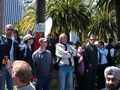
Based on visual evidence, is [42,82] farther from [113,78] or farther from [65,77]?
[113,78]

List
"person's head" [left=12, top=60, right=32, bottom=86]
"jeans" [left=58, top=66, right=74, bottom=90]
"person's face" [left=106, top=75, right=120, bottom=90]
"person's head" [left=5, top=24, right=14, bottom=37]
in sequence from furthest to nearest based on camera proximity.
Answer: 1. "jeans" [left=58, top=66, right=74, bottom=90]
2. "person's head" [left=5, top=24, right=14, bottom=37]
3. "person's face" [left=106, top=75, right=120, bottom=90]
4. "person's head" [left=12, top=60, right=32, bottom=86]

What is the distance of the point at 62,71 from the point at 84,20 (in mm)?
13806

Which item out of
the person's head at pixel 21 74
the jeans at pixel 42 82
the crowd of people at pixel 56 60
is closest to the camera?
the person's head at pixel 21 74

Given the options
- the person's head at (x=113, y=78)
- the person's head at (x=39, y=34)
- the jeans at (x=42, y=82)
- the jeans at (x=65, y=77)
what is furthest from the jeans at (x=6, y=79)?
the person's head at (x=113, y=78)

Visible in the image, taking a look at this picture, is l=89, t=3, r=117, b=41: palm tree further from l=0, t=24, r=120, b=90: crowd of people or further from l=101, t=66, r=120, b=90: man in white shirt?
l=101, t=66, r=120, b=90: man in white shirt

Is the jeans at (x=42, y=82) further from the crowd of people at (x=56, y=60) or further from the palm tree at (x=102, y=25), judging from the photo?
the palm tree at (x=102, y=25)

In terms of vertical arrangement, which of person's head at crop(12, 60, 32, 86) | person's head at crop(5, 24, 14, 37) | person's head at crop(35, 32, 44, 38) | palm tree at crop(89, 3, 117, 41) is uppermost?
palm tree at crop(89, 3, 117, 41)

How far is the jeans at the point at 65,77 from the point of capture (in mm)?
7547

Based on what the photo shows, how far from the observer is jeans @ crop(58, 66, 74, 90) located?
24.8ft

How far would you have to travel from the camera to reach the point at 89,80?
866 centimetres

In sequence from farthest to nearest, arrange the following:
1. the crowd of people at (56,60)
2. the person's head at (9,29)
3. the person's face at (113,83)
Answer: the crowd of people at (56,60)
the person's head at (9,29)
the person's face at (113,83)

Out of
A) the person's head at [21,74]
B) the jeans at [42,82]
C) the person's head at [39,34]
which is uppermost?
the person's head at [39,34]

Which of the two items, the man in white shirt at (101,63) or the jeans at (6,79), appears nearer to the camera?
the jeans at (6,79)

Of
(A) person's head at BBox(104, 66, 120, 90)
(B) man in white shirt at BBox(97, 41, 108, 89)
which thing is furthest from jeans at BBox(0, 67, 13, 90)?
(B) man in white shirt at BBox(97, 41, 108, 89)
